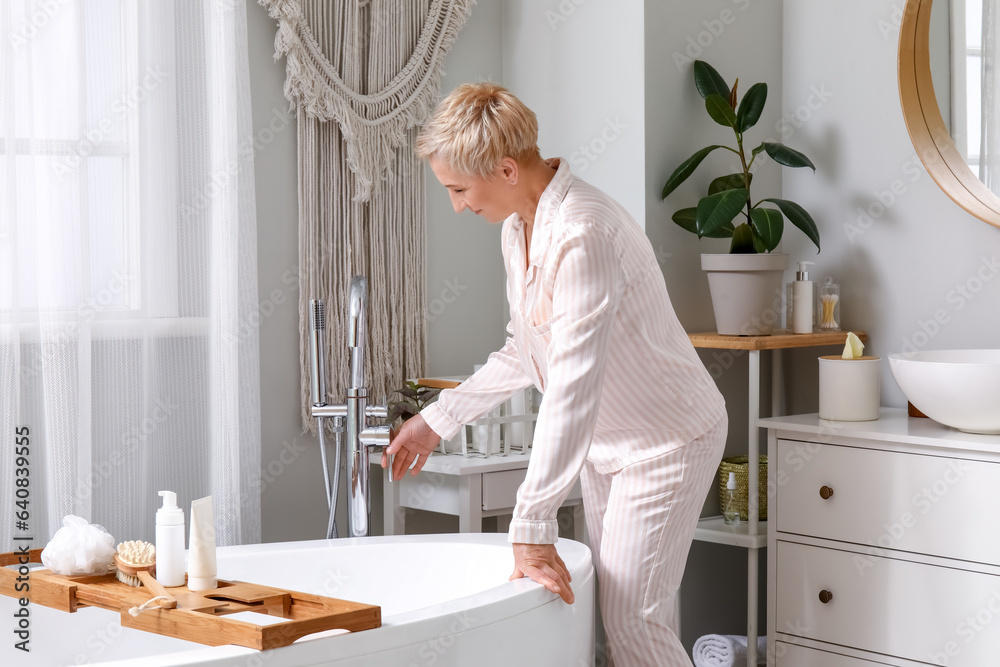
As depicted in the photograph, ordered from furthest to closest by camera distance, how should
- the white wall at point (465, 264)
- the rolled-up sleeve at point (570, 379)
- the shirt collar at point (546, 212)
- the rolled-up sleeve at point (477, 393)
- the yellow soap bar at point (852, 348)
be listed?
the white wall at point (465, 264), the yellow soap bar at point (852, 348), the rolled-up sleeve at point (477, 393), the shirt collar at point (546, 212), the rolled-up sleeve at point (570, 379)

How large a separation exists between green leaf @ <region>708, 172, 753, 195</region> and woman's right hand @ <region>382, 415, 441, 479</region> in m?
0.93

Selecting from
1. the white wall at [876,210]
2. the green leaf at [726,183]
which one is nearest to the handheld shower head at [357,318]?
the green leaf at [726,183]

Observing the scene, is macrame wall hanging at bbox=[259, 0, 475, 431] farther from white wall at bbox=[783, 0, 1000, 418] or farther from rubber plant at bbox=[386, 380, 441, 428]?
white wall at bbox=[783, 0, 1000, 418]

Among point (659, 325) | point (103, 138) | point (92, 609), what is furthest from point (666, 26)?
point (92, 609)

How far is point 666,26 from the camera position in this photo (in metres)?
2.37

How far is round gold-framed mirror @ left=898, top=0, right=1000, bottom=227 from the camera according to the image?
2230mm

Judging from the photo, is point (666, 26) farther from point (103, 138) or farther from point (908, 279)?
point (103, 138)

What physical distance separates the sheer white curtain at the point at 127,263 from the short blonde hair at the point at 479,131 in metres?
0.75

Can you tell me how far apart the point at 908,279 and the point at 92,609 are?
1781mm

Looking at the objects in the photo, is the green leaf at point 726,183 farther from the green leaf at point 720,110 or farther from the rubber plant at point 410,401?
the rubber plant at point 410,401

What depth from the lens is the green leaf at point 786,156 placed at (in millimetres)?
2268

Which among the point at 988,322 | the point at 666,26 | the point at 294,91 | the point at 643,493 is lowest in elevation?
the point at 643,493

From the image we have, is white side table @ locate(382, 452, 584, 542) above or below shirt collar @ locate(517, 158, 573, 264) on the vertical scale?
below

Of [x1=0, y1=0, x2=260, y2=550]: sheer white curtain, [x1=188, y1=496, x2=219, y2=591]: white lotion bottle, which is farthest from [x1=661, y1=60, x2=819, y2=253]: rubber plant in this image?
[x1=188, y1=496, x2=219, y2=591]: white lotion bottle
